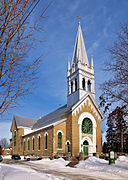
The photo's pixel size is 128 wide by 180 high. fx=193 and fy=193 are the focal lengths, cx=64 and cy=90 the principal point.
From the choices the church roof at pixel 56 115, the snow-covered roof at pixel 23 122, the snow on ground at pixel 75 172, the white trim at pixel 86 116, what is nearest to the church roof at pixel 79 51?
the church roof at pixel 56 115

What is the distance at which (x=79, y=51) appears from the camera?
126 feet

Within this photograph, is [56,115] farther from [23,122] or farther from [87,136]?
[23,122]

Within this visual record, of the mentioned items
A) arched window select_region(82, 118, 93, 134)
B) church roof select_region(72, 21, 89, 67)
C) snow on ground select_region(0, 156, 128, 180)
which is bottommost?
snow on ground select_region(0, 156, 128, 180)

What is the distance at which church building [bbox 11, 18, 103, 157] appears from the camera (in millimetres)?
31859

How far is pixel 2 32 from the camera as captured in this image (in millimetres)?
4625

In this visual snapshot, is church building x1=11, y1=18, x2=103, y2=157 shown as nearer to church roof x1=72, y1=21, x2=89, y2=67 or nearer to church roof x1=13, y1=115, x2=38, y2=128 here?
church roof x1=72, y1=21, x2=89, y2=67

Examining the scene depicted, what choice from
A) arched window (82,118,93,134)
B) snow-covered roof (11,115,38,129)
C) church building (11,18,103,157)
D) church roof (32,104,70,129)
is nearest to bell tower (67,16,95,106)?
church building (11,18,103,157)

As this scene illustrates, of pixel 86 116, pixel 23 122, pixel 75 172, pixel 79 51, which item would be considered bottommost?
pixel 75 172

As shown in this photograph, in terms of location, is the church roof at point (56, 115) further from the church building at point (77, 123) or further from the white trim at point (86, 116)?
the white trim at point (86, 116)

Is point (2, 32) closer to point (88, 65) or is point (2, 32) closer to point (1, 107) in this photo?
point (1, 107)

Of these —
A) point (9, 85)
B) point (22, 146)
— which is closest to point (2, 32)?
point (9, 85)

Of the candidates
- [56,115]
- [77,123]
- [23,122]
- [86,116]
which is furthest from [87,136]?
[23,122]

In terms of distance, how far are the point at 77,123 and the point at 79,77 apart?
A: 27.5 feet

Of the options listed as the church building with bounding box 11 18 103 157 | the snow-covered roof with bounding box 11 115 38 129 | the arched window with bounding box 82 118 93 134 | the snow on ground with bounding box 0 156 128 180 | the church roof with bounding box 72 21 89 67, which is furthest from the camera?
the snow-covered roof with bounding box 11 115 38 129
